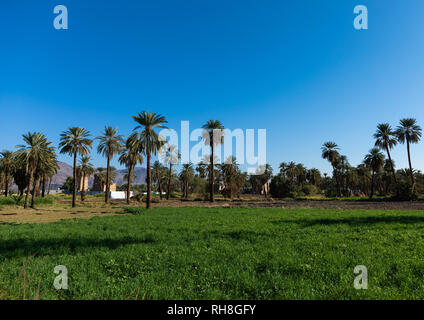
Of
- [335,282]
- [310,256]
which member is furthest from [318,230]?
[335,282]

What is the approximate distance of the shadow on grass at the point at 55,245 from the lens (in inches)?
362

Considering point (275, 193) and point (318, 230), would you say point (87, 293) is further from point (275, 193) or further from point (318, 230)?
point (275, 193)

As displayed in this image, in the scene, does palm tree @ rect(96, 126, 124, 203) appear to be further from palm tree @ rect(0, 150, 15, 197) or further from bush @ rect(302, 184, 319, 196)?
bush @ rect(302, 184, 319, 196)

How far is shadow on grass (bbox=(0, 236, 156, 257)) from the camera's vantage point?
362 inches

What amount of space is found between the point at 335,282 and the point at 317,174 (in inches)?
3974

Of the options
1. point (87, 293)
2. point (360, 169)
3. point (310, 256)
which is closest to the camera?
point (87, 293)

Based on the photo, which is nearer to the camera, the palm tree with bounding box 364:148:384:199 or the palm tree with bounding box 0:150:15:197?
the palm tree with bounding box 0:150:15:197

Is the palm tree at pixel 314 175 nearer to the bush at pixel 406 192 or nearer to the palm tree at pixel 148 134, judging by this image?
the bush at pixel 406 192

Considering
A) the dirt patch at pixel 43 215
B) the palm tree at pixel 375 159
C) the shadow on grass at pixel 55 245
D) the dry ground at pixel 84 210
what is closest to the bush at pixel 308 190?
the palm tree at pixel 375 159

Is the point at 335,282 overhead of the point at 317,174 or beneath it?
beneath

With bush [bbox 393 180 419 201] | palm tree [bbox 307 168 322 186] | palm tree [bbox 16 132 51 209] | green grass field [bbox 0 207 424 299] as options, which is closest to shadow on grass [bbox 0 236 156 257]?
green grass field [bbox 0 207 424 299]

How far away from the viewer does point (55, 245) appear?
1011 centimetres
